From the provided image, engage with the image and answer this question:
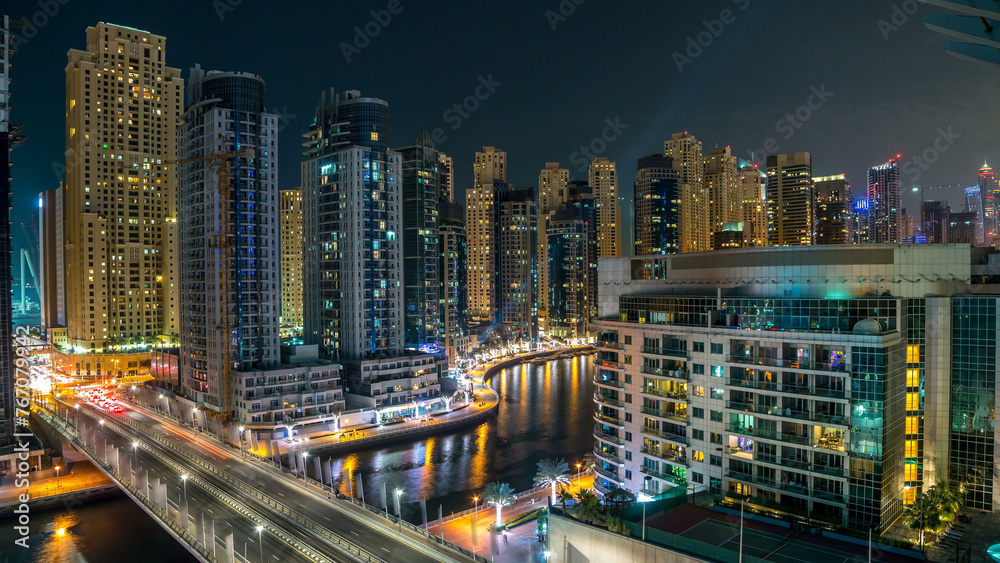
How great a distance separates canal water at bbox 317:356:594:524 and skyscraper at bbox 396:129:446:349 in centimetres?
2012

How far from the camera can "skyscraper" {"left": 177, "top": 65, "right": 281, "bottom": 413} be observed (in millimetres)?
81812

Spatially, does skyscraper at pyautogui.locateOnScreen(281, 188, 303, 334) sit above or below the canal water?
above

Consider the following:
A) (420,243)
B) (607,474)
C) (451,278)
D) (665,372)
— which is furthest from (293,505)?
(451,278)

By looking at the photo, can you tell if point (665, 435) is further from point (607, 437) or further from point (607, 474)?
point (607, 474)

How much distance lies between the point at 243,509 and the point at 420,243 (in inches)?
2718

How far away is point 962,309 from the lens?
124ft

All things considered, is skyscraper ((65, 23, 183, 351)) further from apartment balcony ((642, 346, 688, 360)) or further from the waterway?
apartment balcony ((642, 346, 688, 360))

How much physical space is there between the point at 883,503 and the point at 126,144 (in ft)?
430

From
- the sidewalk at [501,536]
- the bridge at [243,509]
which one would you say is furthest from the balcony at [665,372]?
the bridge at [243,509]

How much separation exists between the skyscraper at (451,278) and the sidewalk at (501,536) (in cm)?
8186

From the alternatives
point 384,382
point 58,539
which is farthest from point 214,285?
point 58,539

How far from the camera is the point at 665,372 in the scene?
43125 mm

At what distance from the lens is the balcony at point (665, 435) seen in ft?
136

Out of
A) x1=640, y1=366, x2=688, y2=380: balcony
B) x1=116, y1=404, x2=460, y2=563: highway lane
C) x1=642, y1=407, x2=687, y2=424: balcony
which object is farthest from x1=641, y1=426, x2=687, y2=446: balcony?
x1=116, y1=404, x2=460, y2=563: highway lane
